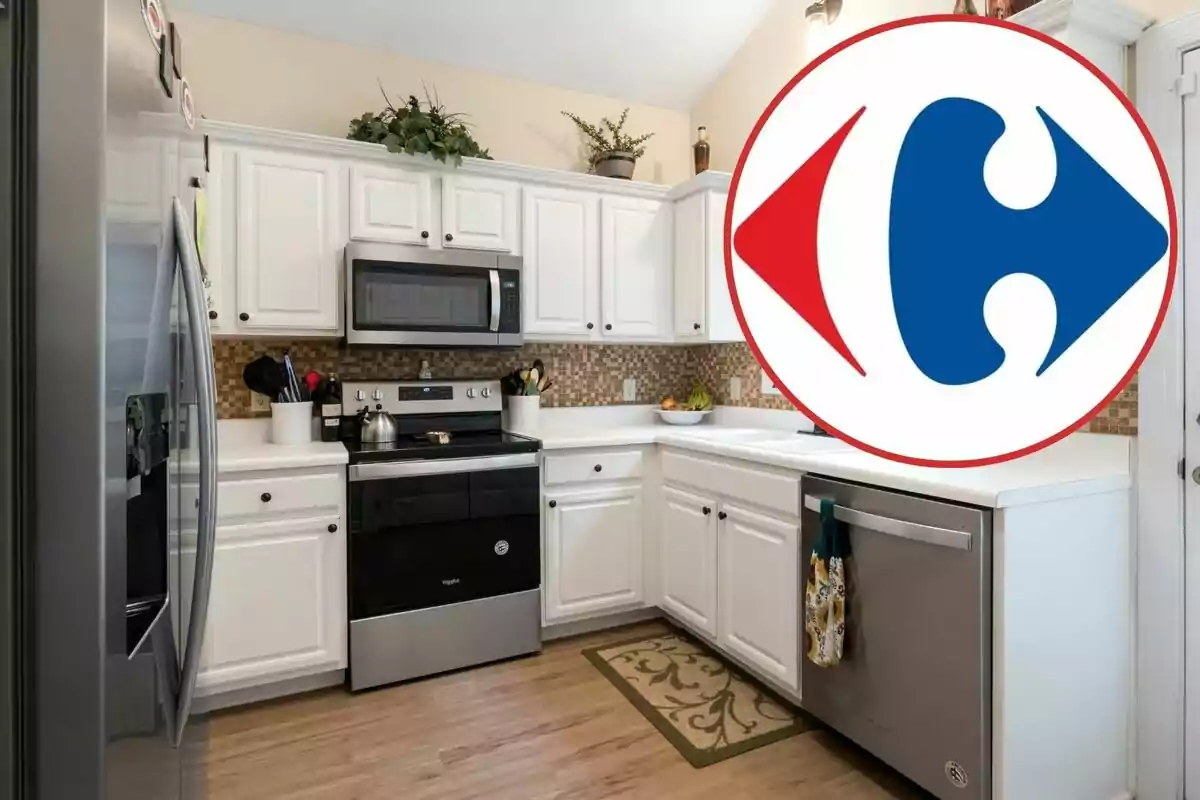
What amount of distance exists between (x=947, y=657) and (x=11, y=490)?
1.73m

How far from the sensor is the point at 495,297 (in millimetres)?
2625

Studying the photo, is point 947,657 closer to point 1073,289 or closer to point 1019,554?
point 1019,554

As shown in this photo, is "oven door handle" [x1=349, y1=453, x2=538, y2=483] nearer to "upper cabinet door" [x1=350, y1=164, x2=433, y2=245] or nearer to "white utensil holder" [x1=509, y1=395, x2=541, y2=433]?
"white utensil holder" [x1=509, y1=395, x2=541, y2=433]

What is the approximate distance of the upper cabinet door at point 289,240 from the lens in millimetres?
2344

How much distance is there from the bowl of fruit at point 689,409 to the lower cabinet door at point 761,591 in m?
0.95

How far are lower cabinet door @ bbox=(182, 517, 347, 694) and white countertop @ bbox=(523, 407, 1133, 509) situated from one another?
0.87 metres

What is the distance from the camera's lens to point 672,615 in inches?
106

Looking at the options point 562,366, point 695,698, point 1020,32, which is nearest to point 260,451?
point 562,366

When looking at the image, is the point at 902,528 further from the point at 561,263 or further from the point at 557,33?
the point at 557,33

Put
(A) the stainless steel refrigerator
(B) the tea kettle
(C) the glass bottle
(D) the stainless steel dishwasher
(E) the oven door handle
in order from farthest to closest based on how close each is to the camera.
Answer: (C) the glass bottle → (B) the tea kettle → (E) the oven door handle → (D) the stainless steel dishwasher → (A) the stainless steel refrigerator

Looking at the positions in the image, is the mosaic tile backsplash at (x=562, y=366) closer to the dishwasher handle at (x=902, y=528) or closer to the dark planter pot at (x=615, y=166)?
the dark planter pot at (x=615, y=166)

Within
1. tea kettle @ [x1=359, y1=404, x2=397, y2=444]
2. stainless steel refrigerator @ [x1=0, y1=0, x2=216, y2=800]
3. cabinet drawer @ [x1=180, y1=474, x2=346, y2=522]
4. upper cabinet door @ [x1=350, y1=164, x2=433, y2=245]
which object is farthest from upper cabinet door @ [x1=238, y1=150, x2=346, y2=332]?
stainless steel refrigerator @ [x1=0, y1=0, x2=216, y2=800]

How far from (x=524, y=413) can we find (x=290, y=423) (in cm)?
93

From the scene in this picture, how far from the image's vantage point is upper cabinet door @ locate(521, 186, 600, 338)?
284cm
